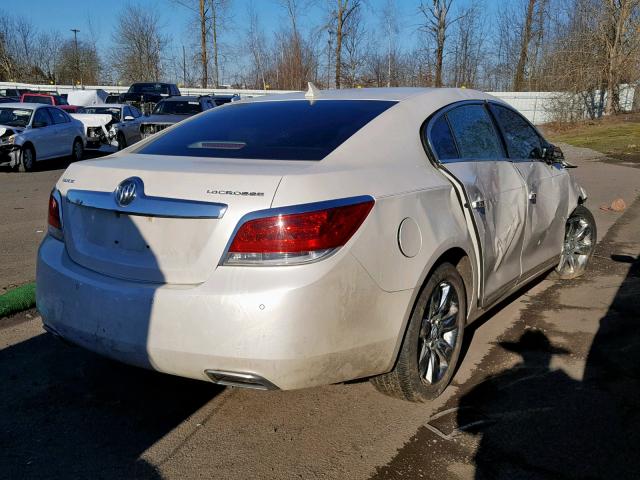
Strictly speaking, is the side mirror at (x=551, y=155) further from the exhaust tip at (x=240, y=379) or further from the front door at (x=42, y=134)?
the front door at (x=42, y=134)

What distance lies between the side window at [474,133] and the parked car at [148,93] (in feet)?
84.3

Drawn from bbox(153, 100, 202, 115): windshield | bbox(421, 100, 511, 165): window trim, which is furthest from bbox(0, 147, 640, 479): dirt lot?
bbox(153, 100, 202, 115): windshield

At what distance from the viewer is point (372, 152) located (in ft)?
10.4

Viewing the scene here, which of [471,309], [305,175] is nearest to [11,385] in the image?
[305,175]

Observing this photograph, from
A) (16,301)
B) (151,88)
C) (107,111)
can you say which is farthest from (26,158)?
(151,88)

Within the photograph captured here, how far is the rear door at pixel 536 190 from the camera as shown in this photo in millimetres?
4465

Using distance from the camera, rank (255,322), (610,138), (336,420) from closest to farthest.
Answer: (255,322), (336,420), (610,138)

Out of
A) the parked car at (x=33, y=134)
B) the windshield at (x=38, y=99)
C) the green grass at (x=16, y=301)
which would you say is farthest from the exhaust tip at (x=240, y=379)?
the windshield at (x=38, y=99)

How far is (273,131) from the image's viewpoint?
3.52 meters

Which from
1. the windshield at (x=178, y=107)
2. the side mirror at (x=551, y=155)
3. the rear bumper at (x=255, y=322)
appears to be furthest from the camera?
the windshield at (x=178, y=107)

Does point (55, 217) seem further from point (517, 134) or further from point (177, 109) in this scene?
point (177, 109)

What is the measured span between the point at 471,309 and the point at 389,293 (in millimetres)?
1087

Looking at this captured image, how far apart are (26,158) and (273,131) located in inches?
525

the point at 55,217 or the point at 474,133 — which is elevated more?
the point at 474,133
